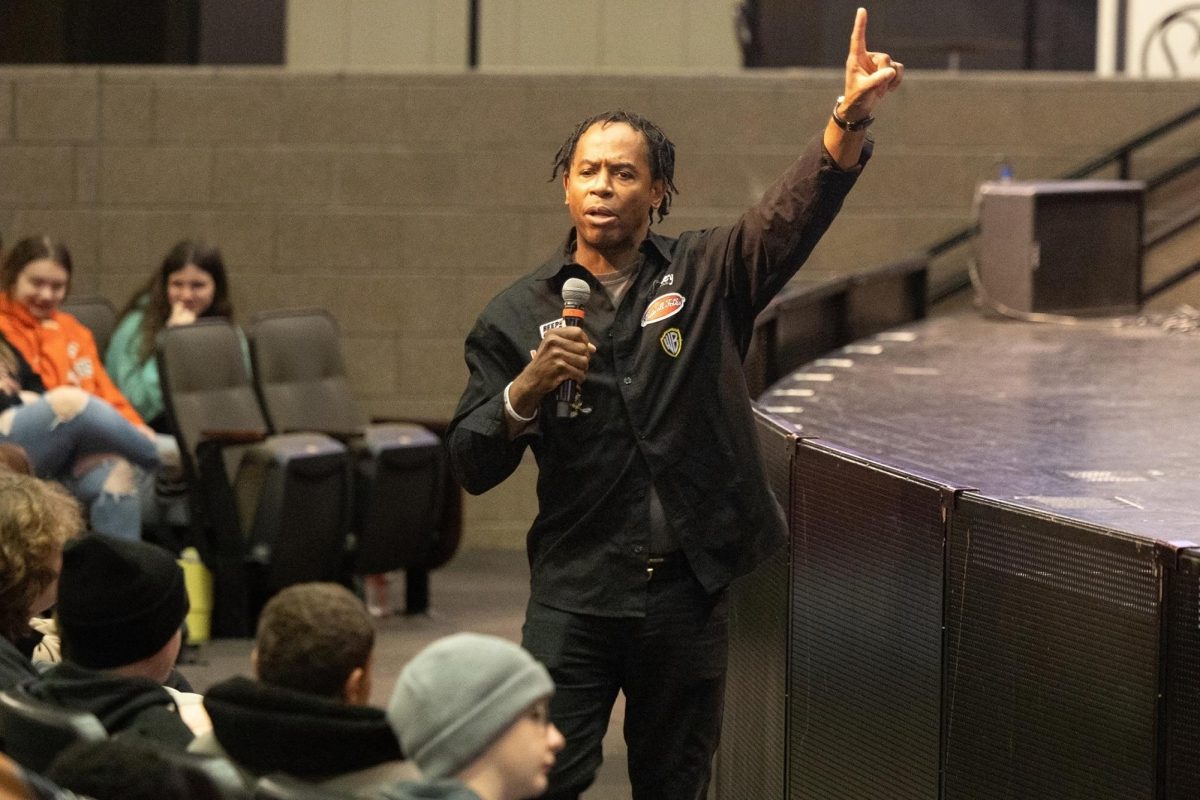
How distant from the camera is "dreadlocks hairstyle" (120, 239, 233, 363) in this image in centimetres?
677

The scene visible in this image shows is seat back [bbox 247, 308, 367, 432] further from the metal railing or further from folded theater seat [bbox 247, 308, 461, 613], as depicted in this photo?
the metal railing

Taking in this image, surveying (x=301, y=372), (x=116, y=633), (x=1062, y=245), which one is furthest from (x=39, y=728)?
(x=1062, y=245)

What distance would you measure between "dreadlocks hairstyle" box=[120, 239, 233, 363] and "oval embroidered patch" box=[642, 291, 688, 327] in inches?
168

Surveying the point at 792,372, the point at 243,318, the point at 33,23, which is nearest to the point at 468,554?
the point at 243,318

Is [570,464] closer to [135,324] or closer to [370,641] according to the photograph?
[370,641]

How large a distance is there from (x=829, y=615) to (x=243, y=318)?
5.31m

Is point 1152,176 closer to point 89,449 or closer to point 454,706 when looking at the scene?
point 89,449

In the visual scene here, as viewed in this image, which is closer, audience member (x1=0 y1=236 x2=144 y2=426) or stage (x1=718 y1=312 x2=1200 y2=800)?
stage (x1=718 y1=312 x2=1200 y2=800)

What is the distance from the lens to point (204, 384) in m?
6.39

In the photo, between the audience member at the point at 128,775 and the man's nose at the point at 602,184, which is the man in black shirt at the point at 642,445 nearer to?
the man's nose at the point at 602,184

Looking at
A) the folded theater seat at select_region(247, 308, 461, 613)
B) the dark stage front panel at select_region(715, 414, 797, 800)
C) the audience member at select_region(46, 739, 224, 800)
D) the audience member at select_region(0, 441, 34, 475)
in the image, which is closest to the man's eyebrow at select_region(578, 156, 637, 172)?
the dark stage front panel at select_region(715, 414, 797, 800)

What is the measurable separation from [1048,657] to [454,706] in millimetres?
970

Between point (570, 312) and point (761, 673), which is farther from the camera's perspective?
point (761, 673)

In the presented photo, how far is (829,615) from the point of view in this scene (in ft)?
10.8
